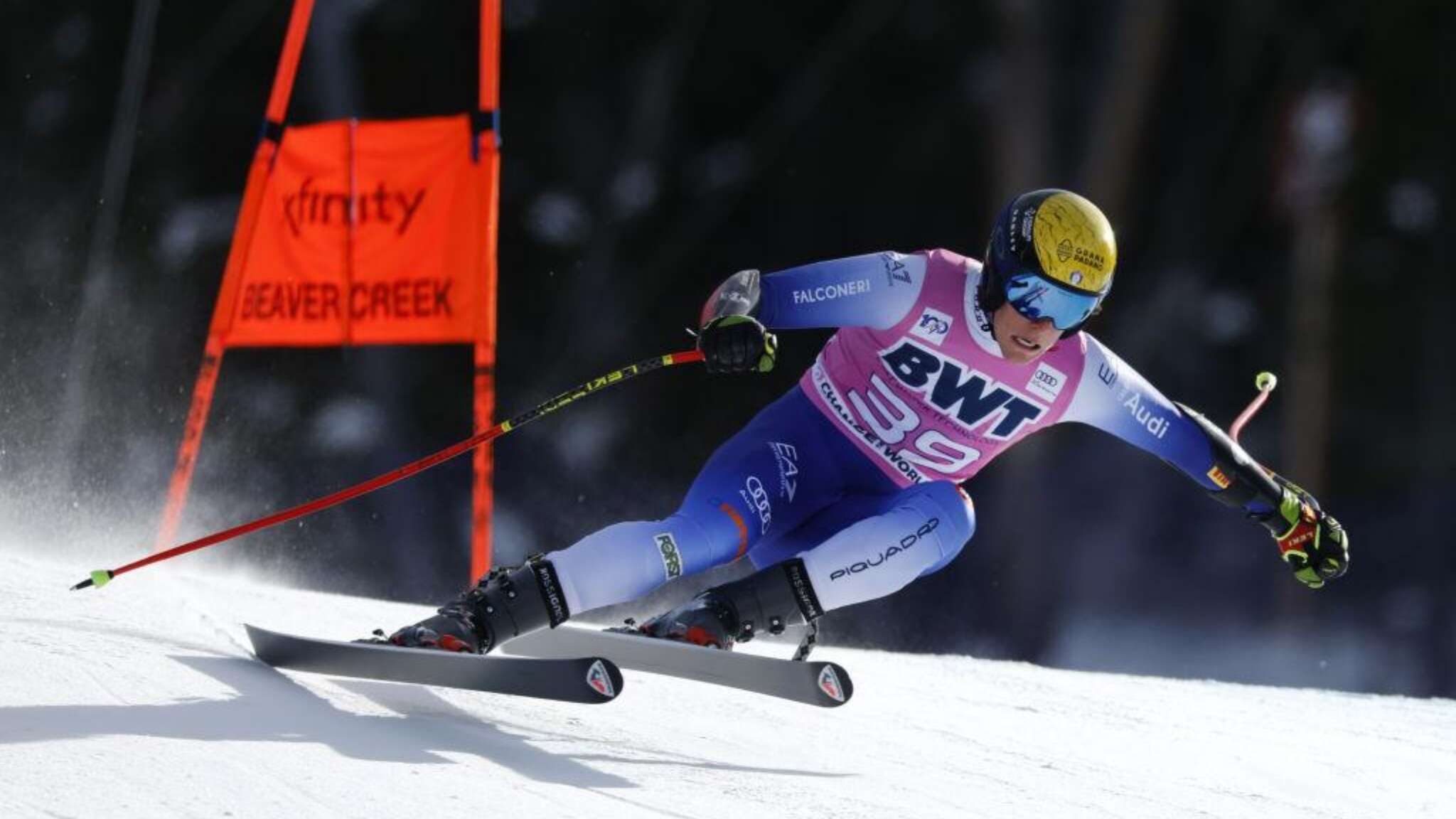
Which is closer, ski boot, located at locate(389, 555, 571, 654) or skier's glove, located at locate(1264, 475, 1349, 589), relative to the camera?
ski boot, located at locate(389, 555, 571, 654)

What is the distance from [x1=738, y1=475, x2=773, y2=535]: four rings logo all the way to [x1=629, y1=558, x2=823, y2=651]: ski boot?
0.13 m

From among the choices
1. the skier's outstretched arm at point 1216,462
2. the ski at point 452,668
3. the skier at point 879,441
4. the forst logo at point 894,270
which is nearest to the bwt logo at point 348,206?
the skier at point 879,441

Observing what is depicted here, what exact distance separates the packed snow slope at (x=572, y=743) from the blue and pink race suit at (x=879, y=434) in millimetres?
326

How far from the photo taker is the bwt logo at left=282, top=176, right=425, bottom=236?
17.2ft

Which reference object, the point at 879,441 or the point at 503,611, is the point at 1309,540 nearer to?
the point at 879,441

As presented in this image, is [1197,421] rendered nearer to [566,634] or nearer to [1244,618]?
[566,634]

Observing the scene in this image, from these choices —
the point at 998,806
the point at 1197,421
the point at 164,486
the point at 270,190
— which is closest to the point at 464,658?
the point at 998,806

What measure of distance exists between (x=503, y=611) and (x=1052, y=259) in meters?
1.20

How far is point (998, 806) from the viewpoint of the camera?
8.22 feet

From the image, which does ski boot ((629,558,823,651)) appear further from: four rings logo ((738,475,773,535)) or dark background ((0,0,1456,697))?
dark background ((0,0,1456,697))

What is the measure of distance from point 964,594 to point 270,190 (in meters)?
2.88

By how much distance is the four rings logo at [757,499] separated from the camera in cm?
308

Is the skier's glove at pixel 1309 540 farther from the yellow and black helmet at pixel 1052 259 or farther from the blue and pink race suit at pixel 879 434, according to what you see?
the yellow and black helmet at pixel 1052 259

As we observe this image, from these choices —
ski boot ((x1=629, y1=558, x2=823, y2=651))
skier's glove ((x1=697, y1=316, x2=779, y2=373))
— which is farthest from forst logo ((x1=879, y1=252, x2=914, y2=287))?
ski boot ((x1=629, y1=558, x2=823, y2=651))
